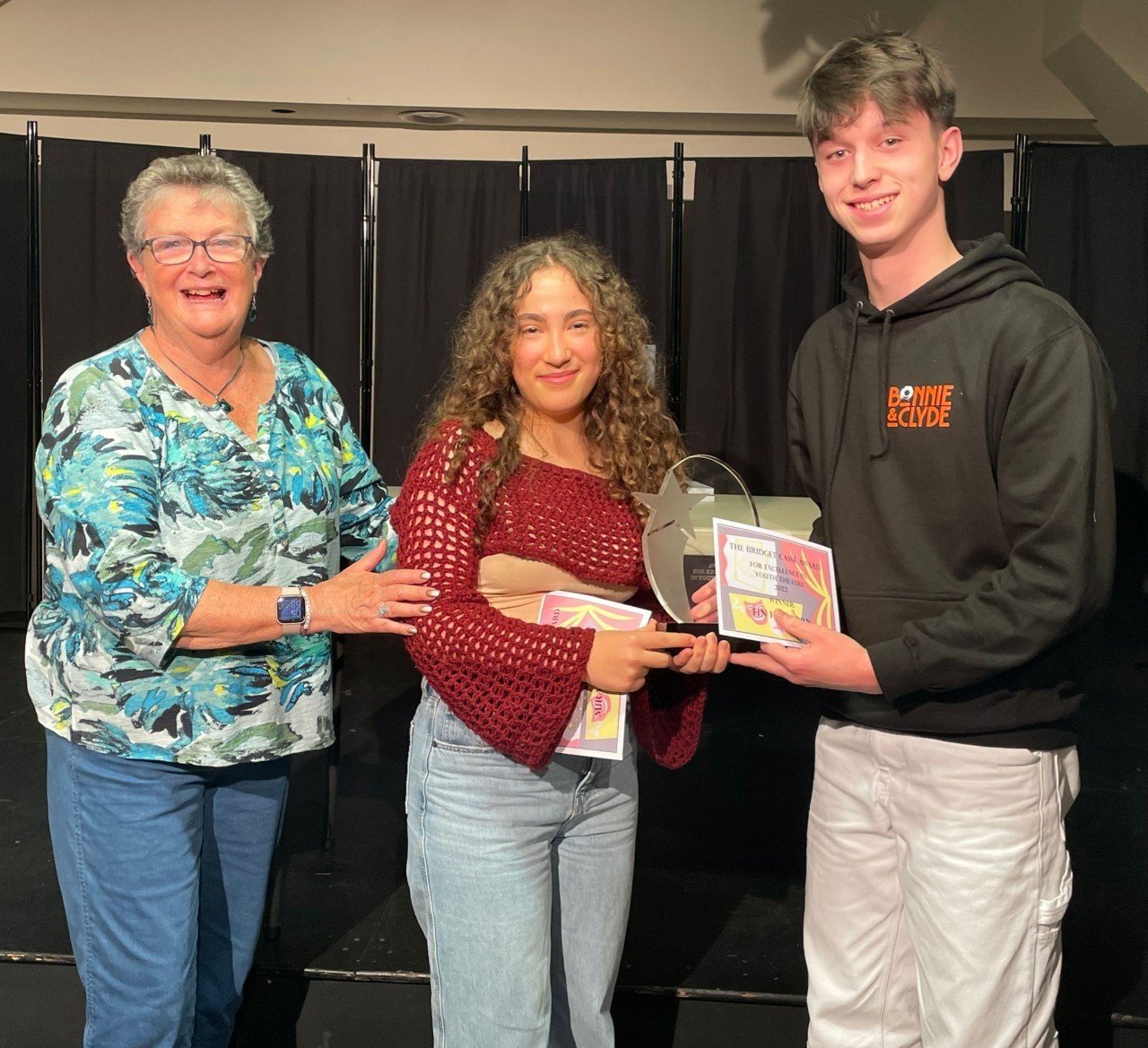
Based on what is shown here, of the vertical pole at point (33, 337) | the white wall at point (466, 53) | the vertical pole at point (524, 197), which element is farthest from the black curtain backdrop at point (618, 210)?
the vertical pole at point (33, 337)

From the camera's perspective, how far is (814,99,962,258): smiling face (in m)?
1.48

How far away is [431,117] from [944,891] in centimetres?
542

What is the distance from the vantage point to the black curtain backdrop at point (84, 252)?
17.7 feet

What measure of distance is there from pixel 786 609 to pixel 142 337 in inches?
40.1

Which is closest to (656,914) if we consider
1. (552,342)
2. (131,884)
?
(131,884)

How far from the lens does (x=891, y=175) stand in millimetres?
1482

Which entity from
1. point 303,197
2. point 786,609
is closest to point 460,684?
point 786,609

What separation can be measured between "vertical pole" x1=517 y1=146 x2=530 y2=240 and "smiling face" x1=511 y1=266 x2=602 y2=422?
13.0 feet

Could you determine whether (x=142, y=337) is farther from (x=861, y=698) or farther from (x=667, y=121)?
(x=667, y=121)

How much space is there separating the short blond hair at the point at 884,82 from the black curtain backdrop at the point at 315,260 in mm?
4244

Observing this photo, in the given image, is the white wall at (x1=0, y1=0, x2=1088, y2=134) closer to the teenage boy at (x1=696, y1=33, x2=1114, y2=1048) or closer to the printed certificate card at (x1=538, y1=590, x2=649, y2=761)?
the teenage boy at (x1=696, y1=33, x2=1114, y2=1048)

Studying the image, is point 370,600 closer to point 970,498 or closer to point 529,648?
point 529,648

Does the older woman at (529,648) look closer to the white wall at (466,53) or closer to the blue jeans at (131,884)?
the blue jeans at (131,884)

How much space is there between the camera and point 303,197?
5441 mm
